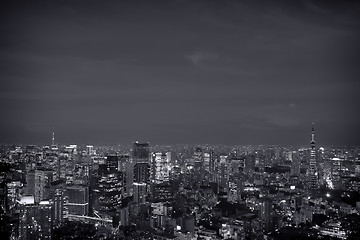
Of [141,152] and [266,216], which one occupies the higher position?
[141,152]

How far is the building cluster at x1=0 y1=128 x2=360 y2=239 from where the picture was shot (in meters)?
7.16

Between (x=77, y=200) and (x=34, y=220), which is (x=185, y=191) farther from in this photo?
(x=34, y=220)

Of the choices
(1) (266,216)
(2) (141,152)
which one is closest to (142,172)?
(2) (141,152)

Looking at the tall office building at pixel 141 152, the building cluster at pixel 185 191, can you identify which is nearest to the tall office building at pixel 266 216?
the building cluster at pixel 185 191

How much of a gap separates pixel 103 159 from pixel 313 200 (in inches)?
266

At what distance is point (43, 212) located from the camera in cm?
714

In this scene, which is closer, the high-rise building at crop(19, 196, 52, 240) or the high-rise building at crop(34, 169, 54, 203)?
the high-rise building at crop(19, 196, 52, 240)

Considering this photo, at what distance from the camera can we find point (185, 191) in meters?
11.7

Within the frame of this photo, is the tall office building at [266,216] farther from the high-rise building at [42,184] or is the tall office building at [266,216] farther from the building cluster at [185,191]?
the high-rise building at [42,184]

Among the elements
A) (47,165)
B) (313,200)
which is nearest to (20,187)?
(47,165)

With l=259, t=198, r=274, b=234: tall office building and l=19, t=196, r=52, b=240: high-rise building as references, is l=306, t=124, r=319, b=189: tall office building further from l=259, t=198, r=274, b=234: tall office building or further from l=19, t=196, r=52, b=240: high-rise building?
l=19, t=196, r=52, b=240: high-rise building

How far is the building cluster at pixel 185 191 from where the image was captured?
7164 mm

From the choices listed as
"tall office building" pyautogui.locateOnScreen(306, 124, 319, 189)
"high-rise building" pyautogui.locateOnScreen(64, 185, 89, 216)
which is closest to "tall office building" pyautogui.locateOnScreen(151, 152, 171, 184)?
"high-rise building" pyautogui.locateOnScreen(64, 185, 89, 216)

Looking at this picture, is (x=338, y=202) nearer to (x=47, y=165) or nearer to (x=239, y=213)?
(x=239, y=213)
